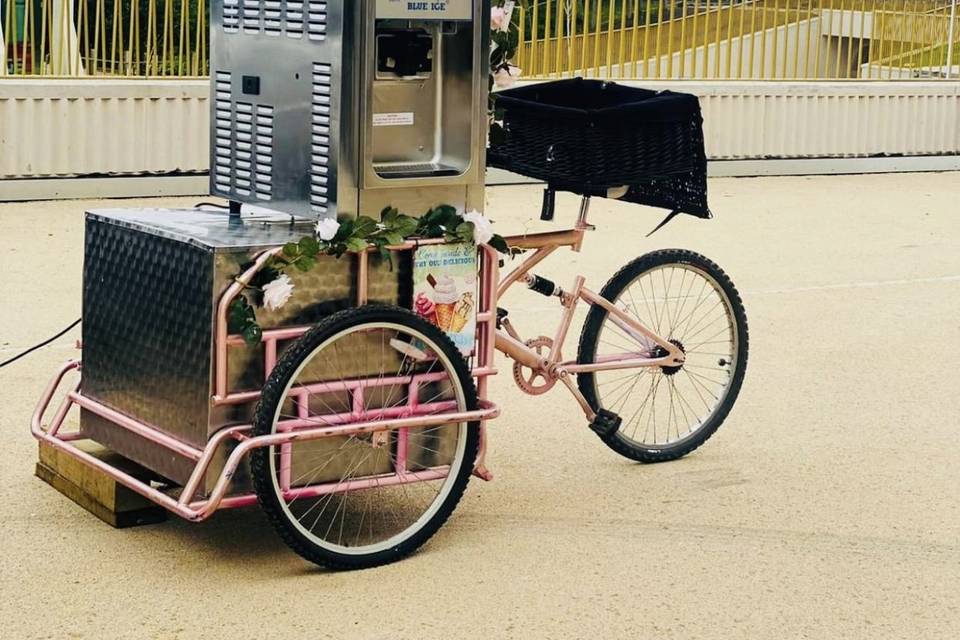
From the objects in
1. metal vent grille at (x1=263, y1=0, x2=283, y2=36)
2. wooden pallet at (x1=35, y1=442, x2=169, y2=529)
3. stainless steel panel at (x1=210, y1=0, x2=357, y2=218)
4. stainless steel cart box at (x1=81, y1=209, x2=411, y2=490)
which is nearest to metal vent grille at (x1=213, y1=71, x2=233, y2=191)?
stainless steel panel at (x1=210, y1=0, x2=357, y2=218)

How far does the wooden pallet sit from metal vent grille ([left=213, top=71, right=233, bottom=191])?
2.86ft

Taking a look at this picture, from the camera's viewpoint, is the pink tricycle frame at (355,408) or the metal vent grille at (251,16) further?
the metal vent grille at (251,16)

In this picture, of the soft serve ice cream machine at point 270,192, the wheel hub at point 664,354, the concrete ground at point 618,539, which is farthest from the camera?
the wheel hub at point 664,354

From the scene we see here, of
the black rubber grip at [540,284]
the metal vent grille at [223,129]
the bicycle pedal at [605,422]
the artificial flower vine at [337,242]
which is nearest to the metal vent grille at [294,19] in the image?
the metal vent grille at [223,129]

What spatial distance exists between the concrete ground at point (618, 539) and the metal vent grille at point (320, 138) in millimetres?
975

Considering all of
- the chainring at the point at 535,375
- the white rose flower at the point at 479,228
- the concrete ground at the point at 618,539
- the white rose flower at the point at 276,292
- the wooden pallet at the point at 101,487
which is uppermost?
the white rose flower at the point at 479,228

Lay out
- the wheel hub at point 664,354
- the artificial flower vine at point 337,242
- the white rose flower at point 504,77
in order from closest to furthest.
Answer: the artificial flower vine at point 337,242, the white rose flower at point 504,77, the wheel hub at point 664,354

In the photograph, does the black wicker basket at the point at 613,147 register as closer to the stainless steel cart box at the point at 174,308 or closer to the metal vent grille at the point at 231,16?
the stainless steel cart box at the point at 174,308

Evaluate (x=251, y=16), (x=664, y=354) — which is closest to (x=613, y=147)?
(x=664, y=354)

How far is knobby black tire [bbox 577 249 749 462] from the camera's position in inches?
212

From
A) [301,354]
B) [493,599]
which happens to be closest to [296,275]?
[301,354]

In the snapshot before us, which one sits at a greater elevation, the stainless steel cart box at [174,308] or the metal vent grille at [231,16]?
the metal vent grille at [231,16]

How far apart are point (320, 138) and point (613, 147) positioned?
3.18 ft

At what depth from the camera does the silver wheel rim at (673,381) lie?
560 cm
